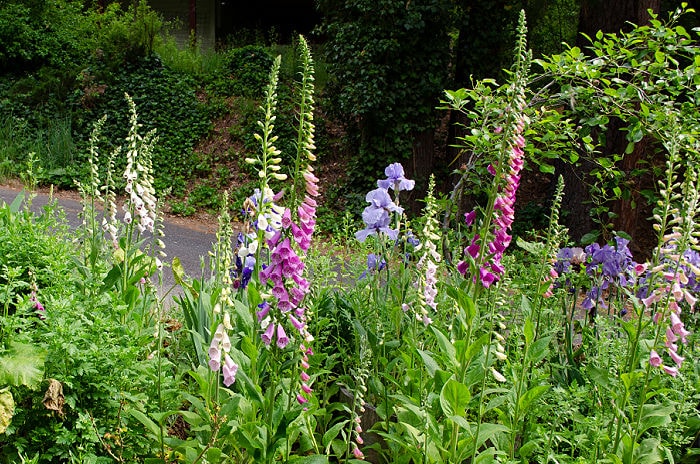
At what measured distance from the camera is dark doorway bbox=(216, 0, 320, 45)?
17.0 meters

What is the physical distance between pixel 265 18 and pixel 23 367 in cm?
1666

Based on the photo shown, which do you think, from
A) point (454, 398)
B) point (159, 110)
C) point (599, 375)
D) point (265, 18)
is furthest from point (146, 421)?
point (265, 18)

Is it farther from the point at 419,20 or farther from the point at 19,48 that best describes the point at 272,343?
the point at 19,48

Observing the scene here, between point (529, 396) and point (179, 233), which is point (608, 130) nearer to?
point (529, 396)

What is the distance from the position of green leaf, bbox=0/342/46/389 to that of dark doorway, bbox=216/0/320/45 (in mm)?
15273

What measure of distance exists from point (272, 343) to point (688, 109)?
9.00 ft

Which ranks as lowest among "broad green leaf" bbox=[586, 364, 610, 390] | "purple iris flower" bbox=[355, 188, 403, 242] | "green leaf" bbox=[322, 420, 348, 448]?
"green leaf" bbox=[322, 420, 348, 448]

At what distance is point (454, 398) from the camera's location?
6.82ft

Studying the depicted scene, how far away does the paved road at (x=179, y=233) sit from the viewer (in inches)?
313

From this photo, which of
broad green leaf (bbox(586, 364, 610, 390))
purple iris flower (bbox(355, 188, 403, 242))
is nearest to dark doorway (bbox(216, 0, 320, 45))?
purple iris flower (bbox(355, 188, 403, 242))

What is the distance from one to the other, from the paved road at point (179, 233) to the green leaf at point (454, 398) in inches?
201

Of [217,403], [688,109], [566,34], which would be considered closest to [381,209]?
[217,403]

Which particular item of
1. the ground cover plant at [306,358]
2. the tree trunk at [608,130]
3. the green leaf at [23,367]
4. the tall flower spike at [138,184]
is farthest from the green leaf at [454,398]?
the tree trunk at [608,130]

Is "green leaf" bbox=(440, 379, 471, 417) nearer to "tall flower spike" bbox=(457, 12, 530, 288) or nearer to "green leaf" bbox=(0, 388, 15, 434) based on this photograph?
"tall flower spike" bbox=(457, 12, 530, 288)
